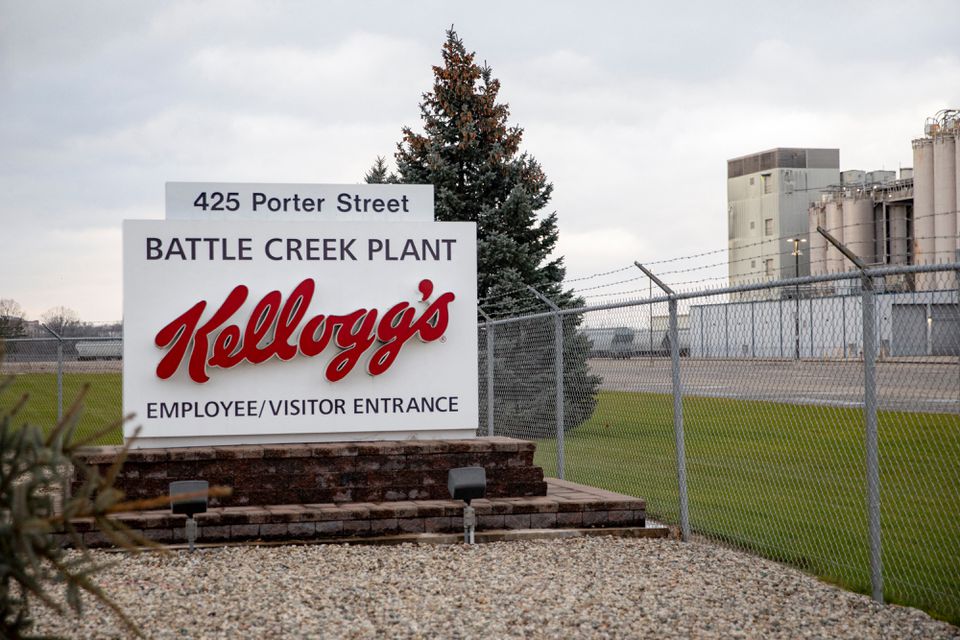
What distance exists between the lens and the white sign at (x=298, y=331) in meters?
10.2

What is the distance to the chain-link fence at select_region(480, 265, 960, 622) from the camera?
Result: 6.92 m

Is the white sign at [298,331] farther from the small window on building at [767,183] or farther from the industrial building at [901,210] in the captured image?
the small window on building at [767,183]

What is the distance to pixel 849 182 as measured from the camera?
231ft

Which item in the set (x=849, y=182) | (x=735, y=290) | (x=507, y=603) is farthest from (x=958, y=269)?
(x=849, y=182)

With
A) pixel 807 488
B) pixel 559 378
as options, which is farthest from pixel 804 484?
pixel 559 378

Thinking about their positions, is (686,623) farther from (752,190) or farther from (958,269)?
(752,190)

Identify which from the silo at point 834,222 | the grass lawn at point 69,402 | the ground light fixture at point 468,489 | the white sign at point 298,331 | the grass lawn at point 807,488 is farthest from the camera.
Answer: the silo at point 834,222

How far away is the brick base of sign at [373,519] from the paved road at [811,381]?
1246mm

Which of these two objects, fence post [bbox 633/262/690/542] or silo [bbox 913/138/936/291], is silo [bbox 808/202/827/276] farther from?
fence post [bbox 633/262/690/542]

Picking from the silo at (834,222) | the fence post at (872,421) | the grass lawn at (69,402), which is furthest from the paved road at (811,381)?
the silo at (834,222)

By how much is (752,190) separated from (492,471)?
229 ft

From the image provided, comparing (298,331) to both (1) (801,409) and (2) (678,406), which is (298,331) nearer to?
(2) (678,406)

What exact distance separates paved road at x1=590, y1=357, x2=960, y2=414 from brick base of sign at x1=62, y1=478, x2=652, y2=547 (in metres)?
1.25

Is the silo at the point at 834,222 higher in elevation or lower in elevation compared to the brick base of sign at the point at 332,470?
higher
